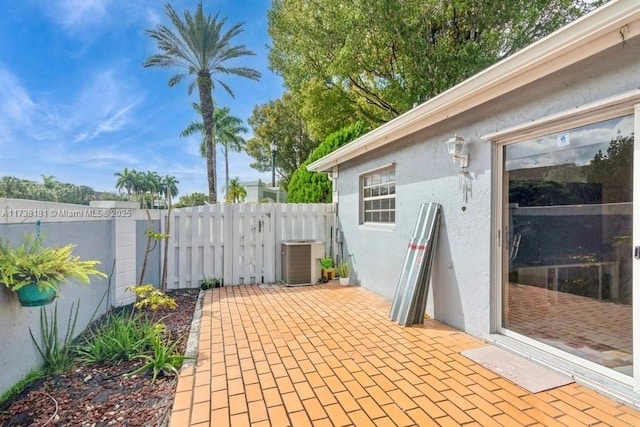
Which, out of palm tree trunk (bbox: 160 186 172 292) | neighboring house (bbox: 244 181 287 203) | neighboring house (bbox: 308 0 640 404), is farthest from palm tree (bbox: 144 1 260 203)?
neighboring house (bbox: 308 0 640 404)

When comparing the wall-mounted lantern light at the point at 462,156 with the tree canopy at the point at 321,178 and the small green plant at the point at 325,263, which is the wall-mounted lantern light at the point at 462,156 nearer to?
the small green plant at the point at 325,263

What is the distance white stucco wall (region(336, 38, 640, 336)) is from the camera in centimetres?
273

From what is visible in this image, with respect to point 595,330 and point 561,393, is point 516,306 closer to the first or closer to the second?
point 595,330

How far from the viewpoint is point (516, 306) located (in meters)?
3.71

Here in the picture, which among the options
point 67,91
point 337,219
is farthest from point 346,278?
point 67,91

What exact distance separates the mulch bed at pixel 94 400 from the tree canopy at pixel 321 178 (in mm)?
9203

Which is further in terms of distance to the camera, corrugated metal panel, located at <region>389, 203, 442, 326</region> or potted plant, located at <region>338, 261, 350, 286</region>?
potted plant, located at <region>338, 261, 350, 286</region>

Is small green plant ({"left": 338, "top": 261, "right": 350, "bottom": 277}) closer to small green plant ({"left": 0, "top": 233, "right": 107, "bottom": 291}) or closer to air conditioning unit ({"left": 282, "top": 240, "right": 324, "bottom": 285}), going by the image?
air conditioning unit ({"left": 282, "top": 240, "right": 324, "bottom": 285})

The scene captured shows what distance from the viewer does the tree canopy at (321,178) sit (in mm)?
11172

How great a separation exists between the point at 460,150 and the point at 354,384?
2832 millimetres

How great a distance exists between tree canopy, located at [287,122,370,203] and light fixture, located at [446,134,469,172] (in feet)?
22.8

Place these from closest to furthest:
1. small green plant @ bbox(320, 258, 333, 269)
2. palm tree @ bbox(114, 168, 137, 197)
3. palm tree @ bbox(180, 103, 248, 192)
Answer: small green plant @ bbox(320, 258, 333, 269) → palm tree @ bbox(180, 103, 248, 192) → palm tree @ bbox(114, 168, 137, 197)

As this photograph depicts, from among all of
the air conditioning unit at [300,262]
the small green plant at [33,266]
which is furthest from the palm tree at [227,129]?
the small green plant at [33,266]

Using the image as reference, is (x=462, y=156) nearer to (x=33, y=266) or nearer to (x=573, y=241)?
(x=573, y=241)
